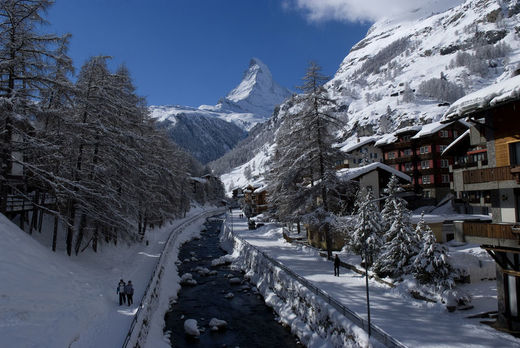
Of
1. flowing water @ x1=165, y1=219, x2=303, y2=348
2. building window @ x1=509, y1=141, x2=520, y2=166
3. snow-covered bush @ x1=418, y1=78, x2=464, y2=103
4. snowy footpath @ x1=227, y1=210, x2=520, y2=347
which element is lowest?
flowing water @ x1=165, y1=219, x2=303, y2=348

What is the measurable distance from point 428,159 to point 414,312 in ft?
138

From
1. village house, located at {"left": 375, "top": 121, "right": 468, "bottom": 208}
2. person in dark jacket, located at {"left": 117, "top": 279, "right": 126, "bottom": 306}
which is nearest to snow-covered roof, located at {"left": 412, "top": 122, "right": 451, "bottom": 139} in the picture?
village house, located at {"left": 375, "top": 121, "right": 468, "bottom": 208}

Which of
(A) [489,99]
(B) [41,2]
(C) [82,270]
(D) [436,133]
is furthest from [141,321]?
(D) [436,133]

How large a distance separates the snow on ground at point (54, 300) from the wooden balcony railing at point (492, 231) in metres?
16.2

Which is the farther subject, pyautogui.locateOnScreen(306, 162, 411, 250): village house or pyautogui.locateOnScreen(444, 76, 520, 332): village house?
pyautogui.locateOnScreen(306, 162, 411, 250): village house

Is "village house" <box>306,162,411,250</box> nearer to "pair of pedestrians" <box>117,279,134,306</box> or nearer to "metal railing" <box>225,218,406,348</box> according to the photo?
"metal railing" <box>225,218,406,348</box>

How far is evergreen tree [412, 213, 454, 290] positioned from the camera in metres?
17.3

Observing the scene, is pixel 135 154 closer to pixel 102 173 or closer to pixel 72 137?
pixel 102 173

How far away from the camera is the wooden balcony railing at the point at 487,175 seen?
43.9ft

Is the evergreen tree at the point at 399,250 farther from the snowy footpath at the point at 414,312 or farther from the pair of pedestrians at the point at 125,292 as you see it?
the pair of pedestrians at the point at 125,292

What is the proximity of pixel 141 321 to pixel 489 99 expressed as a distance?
62.2 feet

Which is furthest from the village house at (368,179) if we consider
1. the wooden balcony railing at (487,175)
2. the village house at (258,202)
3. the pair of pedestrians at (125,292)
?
the village house at (258,202)

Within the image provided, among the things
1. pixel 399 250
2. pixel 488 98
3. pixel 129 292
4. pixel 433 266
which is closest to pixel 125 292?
pixel 129 292

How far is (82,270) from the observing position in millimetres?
21062
